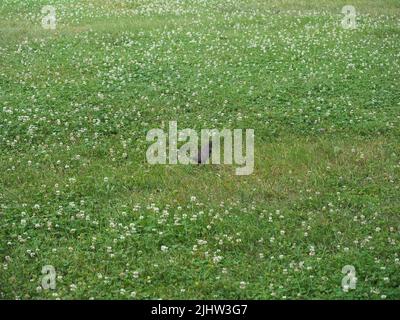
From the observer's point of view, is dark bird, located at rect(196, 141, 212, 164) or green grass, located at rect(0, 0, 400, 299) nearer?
green grass, located at rect(0, 0, 400, 299)

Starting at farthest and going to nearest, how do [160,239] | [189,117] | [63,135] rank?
[189,117] < [63,135] < [160,239]

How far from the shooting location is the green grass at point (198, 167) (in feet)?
26.4

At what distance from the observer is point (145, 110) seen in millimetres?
13477

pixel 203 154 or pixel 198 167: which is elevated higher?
pixel 203 154

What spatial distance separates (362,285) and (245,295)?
149 centimetres

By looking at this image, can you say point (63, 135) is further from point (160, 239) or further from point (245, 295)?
point (245, 295)

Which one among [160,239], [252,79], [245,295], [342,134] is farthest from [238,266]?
[252,79]

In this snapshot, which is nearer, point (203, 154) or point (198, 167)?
point (198, 167)

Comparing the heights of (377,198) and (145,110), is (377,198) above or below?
below

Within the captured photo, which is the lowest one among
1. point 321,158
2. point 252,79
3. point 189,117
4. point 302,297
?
point 302,297

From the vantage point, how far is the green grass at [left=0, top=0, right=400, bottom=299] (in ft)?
26.4

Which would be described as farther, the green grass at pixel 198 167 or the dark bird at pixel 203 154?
the dark bird at pixel 203 154

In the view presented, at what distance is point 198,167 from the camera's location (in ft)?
37.0

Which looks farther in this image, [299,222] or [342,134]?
[342,134]
